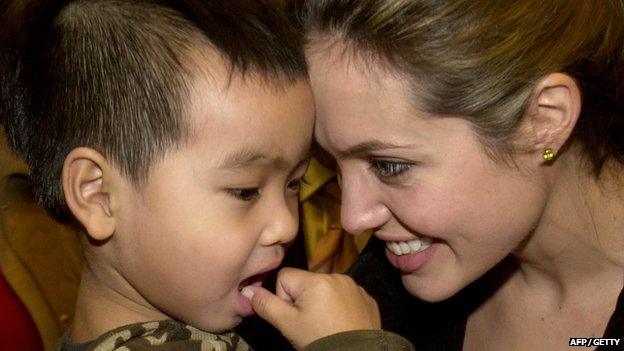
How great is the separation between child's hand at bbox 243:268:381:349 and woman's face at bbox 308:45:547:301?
0.38 ft

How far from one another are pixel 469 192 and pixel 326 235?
0.90 meters

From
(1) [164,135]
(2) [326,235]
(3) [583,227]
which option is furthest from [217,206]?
(2) [326,235]

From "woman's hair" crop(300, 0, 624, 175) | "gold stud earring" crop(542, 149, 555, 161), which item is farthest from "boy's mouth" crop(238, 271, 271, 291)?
"gold stud earring" crop(542, 149, 555, 161)

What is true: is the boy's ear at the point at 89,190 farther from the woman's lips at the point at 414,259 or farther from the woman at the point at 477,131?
the woman's lips at the point at 414,259

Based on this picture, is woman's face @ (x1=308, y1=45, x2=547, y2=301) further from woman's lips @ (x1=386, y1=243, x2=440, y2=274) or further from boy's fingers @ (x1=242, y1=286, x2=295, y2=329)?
boy's fingers @ (x1=242, y1=286, x2=295, y2=329)

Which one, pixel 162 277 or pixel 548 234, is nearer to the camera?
pixel 162 277

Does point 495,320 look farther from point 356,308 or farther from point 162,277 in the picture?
point 162,277

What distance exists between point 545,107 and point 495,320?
0.53 meters

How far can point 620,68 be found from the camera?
1.36 m

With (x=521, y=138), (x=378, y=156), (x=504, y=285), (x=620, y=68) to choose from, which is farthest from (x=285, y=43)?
(x=504, y=285)

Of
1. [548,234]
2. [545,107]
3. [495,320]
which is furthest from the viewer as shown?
[495,320]

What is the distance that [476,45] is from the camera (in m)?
1.23

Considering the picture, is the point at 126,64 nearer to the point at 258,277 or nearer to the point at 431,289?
the point at 258,277

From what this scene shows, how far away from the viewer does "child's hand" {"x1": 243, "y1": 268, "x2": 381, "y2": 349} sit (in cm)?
125
